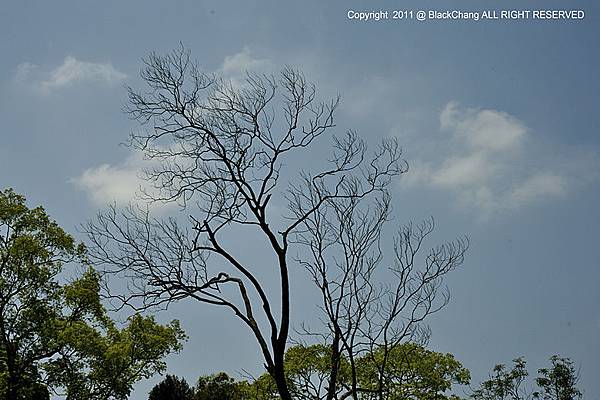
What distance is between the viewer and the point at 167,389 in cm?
2128

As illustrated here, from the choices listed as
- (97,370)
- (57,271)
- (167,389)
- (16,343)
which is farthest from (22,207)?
(167,389)

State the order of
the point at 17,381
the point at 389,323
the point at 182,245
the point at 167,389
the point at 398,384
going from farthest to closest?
the point at 167,389 → the point at 17,381 → the point at 398,384 → the point at 389,323 → the point at 182,245

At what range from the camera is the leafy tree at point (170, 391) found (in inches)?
834

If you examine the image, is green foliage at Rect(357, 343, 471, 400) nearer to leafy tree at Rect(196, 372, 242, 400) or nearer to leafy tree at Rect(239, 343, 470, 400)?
leafy tree at Rect(239, 343, 470, 400)

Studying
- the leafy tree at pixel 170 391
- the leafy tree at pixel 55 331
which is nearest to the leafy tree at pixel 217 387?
the leafy tree at pixel 170 391

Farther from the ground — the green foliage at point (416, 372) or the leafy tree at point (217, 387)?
the leafy tree at point (217, 387)

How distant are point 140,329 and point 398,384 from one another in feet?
17.4

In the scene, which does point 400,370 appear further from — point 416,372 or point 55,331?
point 55,331

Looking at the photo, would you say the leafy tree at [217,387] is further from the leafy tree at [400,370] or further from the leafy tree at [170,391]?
the leafy tree at [400,370]

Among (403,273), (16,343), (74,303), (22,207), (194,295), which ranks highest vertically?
(22,207)

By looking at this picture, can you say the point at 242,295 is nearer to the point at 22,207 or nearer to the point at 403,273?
the point at 403,273

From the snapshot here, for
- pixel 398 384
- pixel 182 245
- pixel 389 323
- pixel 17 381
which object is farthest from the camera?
pixel 17 381

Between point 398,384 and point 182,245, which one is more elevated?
point 398,384

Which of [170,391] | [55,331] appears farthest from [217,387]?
[55,331]
